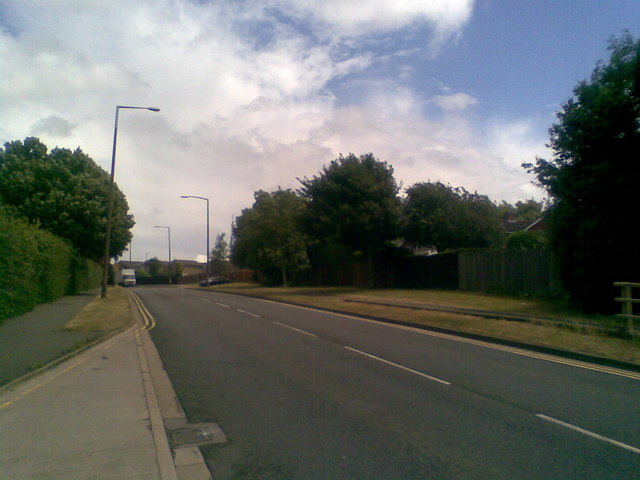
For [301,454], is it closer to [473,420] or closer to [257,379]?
[473,420]

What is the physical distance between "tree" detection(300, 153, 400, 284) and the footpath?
82.9ft

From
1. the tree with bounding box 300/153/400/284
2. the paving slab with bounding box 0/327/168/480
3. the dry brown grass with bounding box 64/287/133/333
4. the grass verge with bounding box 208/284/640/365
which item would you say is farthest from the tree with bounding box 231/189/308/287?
the paving slab with bounding box 0/327/168/480

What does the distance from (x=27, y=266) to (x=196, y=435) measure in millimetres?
15211

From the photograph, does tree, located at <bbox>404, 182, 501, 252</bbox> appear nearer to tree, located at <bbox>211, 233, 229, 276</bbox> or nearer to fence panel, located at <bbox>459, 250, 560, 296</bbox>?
fence panel, located at <bbox>459, 250, 560, 296</bbox>

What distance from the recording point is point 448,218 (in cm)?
3688

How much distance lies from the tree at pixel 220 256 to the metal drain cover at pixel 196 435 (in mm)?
91418

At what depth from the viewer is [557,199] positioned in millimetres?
21641

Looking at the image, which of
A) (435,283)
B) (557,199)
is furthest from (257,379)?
(435,283)

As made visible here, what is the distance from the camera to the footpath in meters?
5.07

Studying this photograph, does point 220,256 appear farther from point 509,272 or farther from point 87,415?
point 87,415

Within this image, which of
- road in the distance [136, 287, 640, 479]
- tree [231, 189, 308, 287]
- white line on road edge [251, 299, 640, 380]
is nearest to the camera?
road in the distance [136, 287, 640, 479]

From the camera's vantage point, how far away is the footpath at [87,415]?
199 inches

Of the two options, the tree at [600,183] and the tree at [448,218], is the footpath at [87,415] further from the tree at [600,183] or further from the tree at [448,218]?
the tree at [448,218]

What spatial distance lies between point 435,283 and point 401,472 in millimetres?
30311
